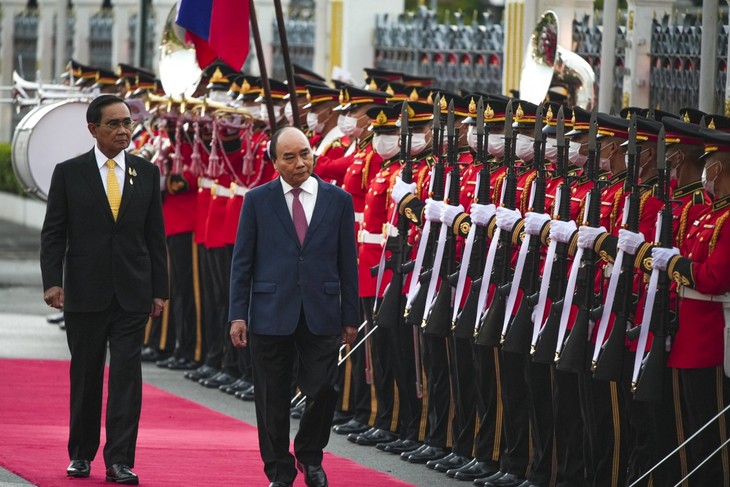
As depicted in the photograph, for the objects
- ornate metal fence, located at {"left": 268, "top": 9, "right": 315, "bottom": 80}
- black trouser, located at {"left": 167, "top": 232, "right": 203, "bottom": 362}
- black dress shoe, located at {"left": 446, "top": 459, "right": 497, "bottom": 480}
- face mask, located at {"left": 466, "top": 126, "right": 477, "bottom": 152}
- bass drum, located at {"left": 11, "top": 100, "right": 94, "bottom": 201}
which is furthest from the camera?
ornate metal fence, located at {"left": 268, "top": 9, "right": 315, "bottom": 80}

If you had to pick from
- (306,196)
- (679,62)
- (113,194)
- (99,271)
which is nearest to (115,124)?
(113,194)

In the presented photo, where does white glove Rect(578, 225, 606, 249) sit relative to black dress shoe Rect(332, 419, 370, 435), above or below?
above

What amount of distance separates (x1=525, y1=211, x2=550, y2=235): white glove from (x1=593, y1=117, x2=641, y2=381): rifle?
60cm

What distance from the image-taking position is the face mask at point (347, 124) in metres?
10.7

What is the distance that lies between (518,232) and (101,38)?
58.3ft

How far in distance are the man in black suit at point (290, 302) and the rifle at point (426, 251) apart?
1176 millimetres

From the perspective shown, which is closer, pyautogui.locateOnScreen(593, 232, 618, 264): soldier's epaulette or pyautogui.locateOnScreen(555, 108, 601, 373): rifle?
pyautogui.locateOnScreen(593, 232, 618, 264): soldier's epaulette

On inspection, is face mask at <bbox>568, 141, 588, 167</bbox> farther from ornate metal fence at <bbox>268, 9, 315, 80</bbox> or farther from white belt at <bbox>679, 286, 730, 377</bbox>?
ornate metal fence at <bbox>268, 9, 315, 80</bbox>

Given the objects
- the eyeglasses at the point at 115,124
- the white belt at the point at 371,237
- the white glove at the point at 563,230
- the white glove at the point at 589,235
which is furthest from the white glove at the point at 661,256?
the white belt at the point at 371,237

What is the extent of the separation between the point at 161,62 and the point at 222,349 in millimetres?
2376

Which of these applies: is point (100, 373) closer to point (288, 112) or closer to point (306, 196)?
point (306, 196)

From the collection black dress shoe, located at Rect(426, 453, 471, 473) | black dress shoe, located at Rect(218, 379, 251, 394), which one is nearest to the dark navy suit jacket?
black dress shoe, located at Rect(426, 453, 471, 473)

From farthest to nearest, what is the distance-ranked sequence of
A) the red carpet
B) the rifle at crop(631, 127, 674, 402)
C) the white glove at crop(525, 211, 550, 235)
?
the red carpet < the white glove at crop(525, 211, 550, 235) < the rifle at crop(631, 127, 674, 402)

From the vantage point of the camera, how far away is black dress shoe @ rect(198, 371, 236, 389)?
12695mm
